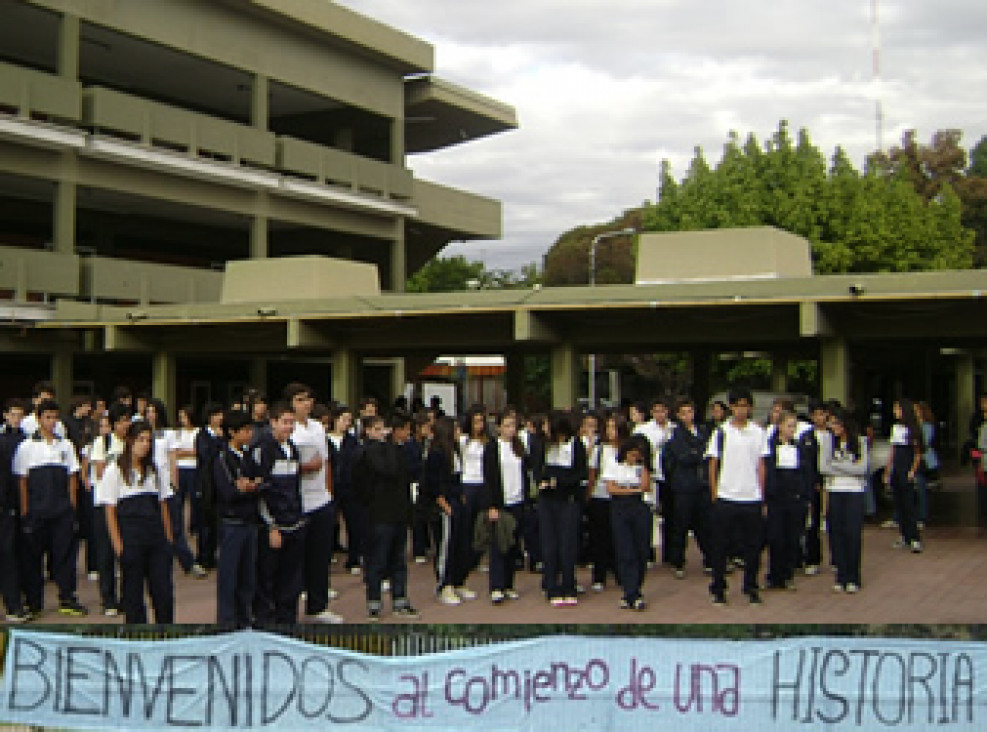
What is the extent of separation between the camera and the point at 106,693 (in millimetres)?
5895

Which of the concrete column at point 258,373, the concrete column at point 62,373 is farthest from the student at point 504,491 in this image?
the concrete column at point 258,373

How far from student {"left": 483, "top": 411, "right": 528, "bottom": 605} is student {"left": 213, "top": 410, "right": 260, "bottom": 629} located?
2.57m

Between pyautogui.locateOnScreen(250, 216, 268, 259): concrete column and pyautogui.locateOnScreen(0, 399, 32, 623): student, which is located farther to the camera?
pyautogui.locateOnScreen(250, 216, 268, 259): concrete column

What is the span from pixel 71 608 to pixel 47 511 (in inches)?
40.9

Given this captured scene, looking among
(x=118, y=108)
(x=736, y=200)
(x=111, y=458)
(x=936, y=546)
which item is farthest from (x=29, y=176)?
(x=736, y=200)

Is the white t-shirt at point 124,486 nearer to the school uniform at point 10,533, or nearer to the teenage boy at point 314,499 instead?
the teenage boy at point 314,499

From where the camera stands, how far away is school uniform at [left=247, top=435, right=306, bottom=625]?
7816 millimetres

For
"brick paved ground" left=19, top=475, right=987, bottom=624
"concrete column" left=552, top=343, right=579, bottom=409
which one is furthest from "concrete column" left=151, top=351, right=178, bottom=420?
"brick paved ground" left=19, top=475, right=987, bottom=624

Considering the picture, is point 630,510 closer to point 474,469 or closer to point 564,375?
point 474,469

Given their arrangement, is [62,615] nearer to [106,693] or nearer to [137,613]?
[137,613]

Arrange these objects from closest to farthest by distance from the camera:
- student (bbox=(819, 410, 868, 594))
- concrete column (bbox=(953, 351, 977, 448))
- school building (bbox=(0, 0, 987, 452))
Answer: student (bbox=(819, 410, 868, 594)) < school building (bbox=(0, 0, 987, 452)) < concrete column (bbox=(953, 351, 977, 448))

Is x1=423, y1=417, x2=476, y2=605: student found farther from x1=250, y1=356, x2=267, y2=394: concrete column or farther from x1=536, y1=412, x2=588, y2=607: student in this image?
x1=250, y1=356, x2=267, y2=394: concrete column

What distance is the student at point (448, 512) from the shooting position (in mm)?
10008

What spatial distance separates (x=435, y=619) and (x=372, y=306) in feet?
34.2
